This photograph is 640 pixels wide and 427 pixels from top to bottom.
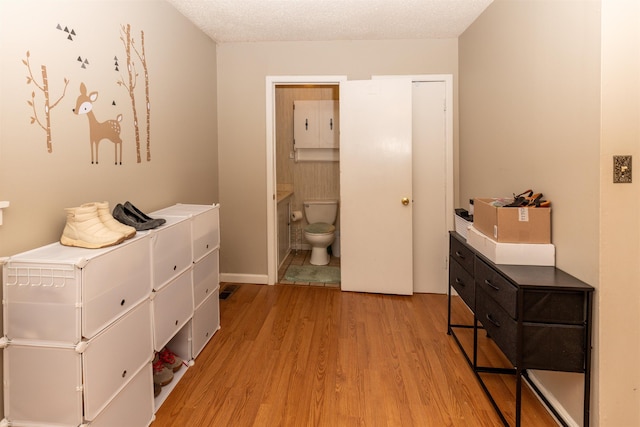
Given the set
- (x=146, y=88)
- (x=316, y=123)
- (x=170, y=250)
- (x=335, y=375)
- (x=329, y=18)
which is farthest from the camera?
(x=316, y=123)

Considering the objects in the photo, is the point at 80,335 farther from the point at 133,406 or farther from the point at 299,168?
the point at 299,168

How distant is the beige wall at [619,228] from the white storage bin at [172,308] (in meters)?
2.01

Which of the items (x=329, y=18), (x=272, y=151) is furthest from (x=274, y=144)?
(x=329, y=18)

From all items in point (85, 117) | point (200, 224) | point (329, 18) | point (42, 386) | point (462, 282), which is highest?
point (329, 18)

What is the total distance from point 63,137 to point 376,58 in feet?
9.04

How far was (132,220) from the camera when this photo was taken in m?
1.95

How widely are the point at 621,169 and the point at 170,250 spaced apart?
212 centimetres

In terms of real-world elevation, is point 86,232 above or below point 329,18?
below

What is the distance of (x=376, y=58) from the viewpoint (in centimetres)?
361

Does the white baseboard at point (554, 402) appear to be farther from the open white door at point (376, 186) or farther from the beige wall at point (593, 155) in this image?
the open white door at point (376, 186)

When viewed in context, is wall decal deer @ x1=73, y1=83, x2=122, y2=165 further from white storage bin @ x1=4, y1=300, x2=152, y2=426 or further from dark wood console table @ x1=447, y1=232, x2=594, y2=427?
dark wood console table @ x1=447, y1=232, x2=594, y2=427

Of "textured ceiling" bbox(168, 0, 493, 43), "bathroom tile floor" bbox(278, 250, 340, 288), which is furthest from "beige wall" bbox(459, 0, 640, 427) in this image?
"bathroom tile floor" bbox(278, 250, 340, 288)

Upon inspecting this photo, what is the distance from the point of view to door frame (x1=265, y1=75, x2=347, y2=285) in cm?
368

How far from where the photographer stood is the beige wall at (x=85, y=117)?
1.52 metres
